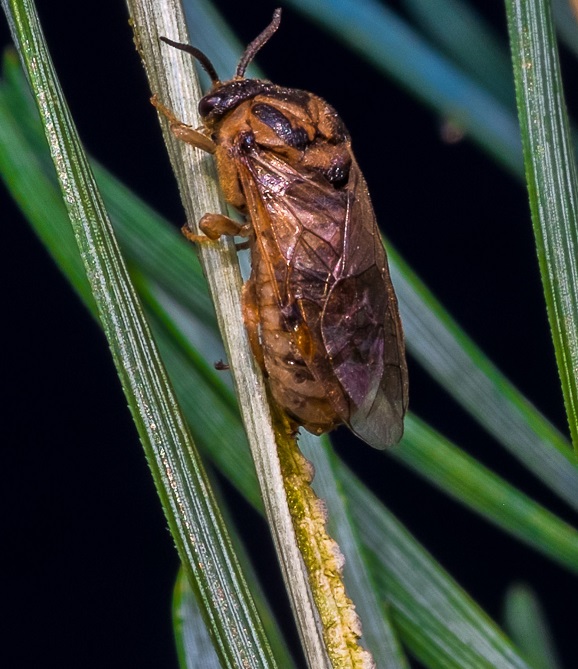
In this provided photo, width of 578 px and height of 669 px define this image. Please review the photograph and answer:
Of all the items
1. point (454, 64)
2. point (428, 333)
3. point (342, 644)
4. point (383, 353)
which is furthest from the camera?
point (454, 64)

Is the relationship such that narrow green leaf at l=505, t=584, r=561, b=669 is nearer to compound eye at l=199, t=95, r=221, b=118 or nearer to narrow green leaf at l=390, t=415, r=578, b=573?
narrow green leaf at l=390, t=415, r=578, b=573

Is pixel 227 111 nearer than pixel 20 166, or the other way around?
pixel 20 166

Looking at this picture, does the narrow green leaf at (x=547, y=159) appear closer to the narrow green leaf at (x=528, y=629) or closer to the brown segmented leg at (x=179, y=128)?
the brown segmented leg at (x=179, y=128)

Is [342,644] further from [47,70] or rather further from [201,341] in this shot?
[47,70]

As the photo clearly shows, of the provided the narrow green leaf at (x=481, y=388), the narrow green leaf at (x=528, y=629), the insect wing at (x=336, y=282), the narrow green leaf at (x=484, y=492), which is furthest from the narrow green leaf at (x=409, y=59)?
the narrow green leaf at (x=528, y=629)

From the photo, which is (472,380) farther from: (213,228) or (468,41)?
(468,41)

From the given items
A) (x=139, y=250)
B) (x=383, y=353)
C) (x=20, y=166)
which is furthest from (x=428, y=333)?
(x=20, y=166)
